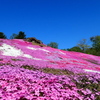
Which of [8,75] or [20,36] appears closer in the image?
[8,75]

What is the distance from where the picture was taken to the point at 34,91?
5.89 meters

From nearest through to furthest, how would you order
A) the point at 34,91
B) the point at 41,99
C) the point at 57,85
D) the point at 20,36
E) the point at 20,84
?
1. the point at 41,99
2. the point at 34,91
3. the point at 20,84
4. the point at 57,85
5. the point at 20,36

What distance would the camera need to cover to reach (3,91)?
18.2 ft

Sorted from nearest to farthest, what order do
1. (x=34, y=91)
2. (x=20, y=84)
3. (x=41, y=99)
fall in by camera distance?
(x=41, y=99)
(x=34, y=91)
(x=20, y=84)

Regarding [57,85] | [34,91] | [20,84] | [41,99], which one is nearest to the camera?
[41,99]

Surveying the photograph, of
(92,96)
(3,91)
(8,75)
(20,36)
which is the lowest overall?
(92,96)

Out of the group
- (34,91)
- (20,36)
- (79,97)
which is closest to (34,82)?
(34,91)

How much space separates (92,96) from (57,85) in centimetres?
178

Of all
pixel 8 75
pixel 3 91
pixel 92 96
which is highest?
pixel 8 75

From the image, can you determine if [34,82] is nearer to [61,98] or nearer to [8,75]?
[8,75]

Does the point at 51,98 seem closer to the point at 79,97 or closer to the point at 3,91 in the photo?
the point at 79,97

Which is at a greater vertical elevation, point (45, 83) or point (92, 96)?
point (45, 83)

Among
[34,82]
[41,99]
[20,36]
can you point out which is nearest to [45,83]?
[34,82]

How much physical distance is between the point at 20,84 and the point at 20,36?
7860cm
